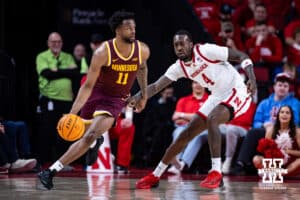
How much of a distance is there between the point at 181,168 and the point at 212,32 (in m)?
2.86

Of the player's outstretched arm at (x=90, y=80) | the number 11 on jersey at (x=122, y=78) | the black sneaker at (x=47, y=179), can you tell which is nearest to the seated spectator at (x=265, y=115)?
the number 11 on jersey at (x=122, y=78)

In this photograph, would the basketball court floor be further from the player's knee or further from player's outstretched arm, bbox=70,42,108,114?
player's outstretched arm, bbox=70,42,108,114

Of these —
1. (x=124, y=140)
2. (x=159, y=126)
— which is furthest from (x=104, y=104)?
(x=159, y=126)

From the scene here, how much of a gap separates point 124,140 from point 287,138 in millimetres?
2593

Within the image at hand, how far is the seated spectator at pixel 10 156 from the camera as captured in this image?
11703mm

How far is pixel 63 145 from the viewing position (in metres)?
13.0

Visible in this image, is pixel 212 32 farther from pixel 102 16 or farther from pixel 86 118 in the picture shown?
pixel 86 118

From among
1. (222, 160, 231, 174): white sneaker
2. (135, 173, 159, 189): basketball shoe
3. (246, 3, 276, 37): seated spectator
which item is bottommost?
(222, 160, 231, 174): white sneaker

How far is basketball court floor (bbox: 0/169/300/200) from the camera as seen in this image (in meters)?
7.93

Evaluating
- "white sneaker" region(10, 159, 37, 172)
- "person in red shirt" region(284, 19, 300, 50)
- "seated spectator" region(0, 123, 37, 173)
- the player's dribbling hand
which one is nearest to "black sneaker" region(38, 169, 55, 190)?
the player's dribbling hand

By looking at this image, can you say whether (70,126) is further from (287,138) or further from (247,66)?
(287,138)

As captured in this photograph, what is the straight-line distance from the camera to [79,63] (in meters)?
13.0

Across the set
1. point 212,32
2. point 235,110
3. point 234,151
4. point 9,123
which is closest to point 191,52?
point 235,110

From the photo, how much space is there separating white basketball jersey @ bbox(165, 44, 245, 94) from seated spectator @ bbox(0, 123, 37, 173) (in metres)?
3.29
